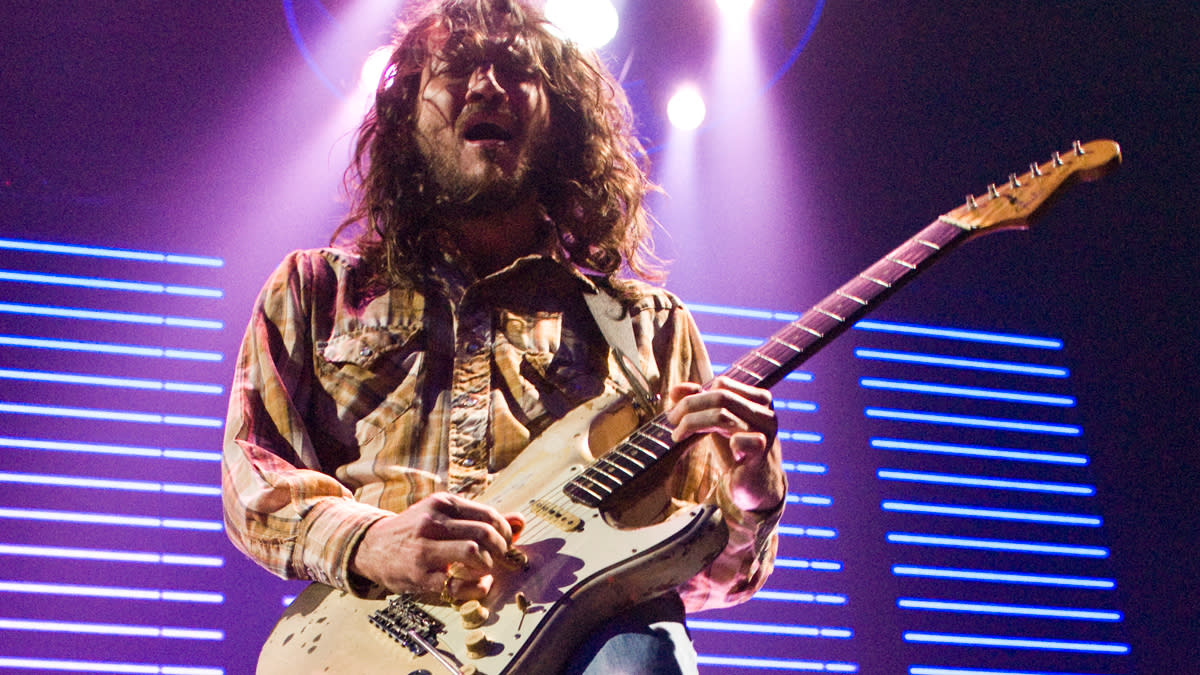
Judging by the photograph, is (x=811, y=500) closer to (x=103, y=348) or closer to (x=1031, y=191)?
(x=1031, y=191)

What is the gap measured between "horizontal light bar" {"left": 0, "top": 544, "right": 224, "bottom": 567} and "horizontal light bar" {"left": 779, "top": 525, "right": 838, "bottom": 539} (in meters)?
1.92

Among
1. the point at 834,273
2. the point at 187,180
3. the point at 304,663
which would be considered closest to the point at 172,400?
the point at 187,180

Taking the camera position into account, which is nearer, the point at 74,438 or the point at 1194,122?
the point at 74,438

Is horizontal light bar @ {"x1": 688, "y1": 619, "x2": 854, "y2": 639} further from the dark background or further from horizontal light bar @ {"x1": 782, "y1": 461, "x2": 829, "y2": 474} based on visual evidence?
the dark background

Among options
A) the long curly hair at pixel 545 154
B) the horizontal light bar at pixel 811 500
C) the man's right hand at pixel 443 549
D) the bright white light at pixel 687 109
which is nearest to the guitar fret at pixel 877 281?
the long curly hair at pixel 545 154

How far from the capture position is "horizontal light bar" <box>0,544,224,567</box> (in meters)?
2.68

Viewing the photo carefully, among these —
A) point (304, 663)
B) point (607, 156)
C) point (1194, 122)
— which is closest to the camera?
point (304, 663)

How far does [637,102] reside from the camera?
3.30 metres

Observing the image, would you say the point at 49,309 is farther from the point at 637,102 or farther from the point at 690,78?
the point at 690,78

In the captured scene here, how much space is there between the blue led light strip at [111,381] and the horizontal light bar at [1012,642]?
8.58 feet

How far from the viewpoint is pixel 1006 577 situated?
3.42m

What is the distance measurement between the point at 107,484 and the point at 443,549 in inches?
80.0

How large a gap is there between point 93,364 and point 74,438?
253mm

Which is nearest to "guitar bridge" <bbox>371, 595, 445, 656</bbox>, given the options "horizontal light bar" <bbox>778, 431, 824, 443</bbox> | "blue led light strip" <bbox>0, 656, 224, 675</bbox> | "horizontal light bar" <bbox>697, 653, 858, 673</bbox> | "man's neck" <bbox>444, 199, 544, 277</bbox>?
"man's neck" <bbox>444, 199, 544, 277</bbox>
